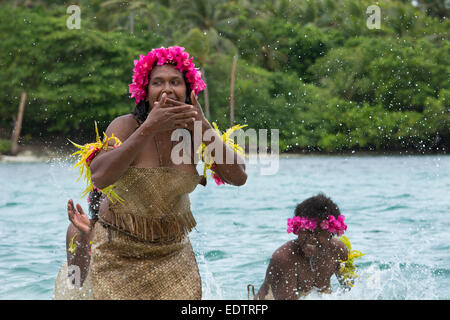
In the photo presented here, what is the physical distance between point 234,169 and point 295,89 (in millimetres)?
33591

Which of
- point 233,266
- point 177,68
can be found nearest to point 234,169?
point 177,68

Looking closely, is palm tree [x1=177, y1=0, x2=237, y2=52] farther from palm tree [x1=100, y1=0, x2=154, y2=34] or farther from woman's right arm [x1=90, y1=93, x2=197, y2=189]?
woman's right arm [x1=90, y1=93, x2=197, y2=189]

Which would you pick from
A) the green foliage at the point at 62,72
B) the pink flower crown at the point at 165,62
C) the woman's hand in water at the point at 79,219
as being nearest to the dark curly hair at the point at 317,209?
Answer: the woman's hand in water at the point at 79,219

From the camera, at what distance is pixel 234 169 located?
10.3 feet

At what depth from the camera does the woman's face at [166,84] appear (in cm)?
307

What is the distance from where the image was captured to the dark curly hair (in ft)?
15.8

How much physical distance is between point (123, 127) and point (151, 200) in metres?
0.36

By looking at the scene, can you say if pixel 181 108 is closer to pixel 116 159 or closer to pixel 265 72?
pixel 116 159

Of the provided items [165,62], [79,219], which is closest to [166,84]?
[165,62]

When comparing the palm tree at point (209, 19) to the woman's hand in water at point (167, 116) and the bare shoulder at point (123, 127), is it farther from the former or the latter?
the woman's hand in water at point (167, 116)

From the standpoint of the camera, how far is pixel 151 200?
3.11m

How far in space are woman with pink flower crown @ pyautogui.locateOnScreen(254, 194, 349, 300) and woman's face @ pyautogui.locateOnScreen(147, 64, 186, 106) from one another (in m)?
2.01

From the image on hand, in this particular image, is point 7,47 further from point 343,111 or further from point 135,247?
point 135,247
